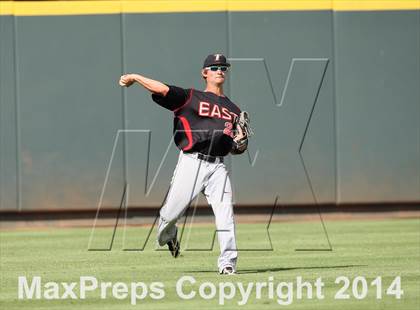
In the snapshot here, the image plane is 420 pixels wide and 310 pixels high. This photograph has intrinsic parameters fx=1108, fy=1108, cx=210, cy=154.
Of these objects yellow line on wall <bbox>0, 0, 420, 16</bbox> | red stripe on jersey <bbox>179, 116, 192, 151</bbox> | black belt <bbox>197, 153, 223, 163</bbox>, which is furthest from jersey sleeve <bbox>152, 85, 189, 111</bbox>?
yellow line on wall <bbox>0, 0, 420, 16</bbox>

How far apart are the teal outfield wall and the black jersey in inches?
238

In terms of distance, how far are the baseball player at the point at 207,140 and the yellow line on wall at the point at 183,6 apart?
6089 millimetres

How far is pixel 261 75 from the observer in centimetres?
1587

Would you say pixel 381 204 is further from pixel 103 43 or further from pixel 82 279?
pixel 82 279

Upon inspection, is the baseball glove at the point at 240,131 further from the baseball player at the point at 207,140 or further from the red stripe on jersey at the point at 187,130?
the red stripe on jersey at the point at 187,130

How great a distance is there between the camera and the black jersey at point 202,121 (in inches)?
381

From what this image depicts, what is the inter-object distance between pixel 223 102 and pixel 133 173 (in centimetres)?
618

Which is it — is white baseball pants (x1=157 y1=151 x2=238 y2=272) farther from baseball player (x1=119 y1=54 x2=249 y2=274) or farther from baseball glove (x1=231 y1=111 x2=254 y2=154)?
baseball glove (x1=231 y1=111 x2=254 y2=154)

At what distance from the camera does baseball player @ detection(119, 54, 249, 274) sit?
380 inches

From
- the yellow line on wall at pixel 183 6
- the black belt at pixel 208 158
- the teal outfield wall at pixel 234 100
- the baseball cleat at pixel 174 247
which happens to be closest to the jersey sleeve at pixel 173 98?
the black belt at pixel 208 158

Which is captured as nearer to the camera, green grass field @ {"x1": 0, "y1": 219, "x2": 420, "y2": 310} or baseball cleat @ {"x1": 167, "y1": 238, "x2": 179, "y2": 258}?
green grass field @ {"x1": 0, "y1": 219, "x2": 420, "y2": 310}

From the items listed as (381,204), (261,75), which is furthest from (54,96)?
(381,204)

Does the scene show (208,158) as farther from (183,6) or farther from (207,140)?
(183,6)

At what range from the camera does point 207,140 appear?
381 inches
